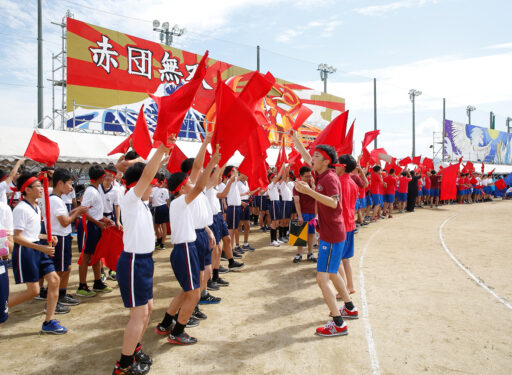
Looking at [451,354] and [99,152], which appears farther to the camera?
[99,152]

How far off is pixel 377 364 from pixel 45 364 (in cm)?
341

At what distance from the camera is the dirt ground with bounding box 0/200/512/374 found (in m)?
3.52

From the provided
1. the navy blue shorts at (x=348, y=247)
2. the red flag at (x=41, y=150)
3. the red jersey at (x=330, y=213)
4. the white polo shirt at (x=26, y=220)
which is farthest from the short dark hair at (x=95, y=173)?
the navy blue shorts at (x=348, y=247)

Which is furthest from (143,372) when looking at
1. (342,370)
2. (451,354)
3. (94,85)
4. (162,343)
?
(94,85)

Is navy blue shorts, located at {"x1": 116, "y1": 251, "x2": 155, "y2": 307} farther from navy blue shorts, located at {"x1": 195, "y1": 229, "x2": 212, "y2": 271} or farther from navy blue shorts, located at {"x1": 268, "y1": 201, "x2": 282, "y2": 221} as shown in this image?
navy blue shorts, located at {"x1": 268, "y1": 201, "x2": 282, "y2": 221}

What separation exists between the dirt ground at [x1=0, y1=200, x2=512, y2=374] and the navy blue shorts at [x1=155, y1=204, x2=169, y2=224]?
2.01m

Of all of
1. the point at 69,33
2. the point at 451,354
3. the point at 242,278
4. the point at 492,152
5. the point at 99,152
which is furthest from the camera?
→ the point at 492,152

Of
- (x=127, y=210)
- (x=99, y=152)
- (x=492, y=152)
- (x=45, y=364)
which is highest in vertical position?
(x=492, y=152)

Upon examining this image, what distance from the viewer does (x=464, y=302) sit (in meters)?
5.20

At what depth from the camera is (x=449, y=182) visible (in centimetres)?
1911

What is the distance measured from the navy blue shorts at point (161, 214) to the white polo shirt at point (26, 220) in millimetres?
5072

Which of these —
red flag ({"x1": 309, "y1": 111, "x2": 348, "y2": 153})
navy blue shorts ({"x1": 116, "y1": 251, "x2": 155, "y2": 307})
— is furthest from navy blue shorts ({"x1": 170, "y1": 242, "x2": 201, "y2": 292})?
red flag ({"x1": 309, "y1": 111, "x2": 348, "y2": 153})

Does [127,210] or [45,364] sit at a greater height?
Answer: [127,210]

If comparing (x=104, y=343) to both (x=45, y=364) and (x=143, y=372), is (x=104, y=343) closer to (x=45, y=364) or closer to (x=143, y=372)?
(x=45, y=364)
